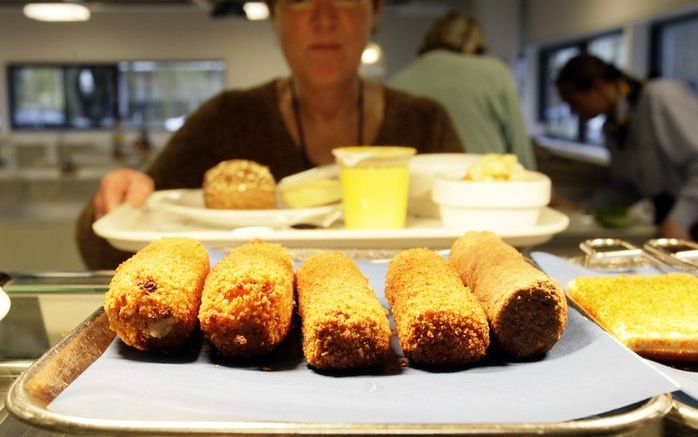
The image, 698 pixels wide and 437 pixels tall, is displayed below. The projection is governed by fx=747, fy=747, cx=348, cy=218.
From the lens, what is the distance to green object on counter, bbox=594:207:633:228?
136 inches

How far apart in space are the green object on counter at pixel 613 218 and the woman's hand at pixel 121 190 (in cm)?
249

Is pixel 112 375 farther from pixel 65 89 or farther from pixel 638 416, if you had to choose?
pixel 65 89

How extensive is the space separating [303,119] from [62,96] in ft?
27.9

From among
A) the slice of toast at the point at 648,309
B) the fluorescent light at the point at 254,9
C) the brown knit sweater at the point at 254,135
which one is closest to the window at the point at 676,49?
the fluorescent light at the point at 254,9

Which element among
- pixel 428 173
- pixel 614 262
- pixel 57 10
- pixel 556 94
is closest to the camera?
pixel 614 262

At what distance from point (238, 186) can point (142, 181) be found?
0.28 meters

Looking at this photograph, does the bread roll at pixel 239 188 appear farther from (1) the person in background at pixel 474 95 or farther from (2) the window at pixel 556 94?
(2) the window at pixel 556 94

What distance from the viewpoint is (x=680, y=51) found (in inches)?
195

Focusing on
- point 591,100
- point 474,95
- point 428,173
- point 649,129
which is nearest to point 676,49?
point 591,100

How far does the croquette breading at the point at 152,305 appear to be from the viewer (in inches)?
27.9

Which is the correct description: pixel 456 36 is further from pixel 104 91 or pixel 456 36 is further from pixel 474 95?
pixel 104 91

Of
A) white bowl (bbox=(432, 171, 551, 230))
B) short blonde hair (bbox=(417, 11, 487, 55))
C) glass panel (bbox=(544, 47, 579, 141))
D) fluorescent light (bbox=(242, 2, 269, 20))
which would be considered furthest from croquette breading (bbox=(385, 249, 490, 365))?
glass panel (bbox=(544, 47, 579, 141))

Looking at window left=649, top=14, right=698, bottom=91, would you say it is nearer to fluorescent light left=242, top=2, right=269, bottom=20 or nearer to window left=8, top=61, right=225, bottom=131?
fluorescent light left=242, top=2, right=269, bottom=20

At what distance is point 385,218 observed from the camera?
4.55ft
